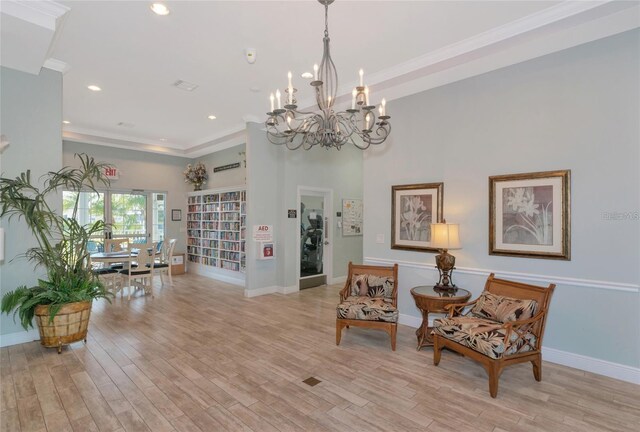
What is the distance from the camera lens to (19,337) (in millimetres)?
3715

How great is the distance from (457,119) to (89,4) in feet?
13.2

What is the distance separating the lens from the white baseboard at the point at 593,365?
296cm

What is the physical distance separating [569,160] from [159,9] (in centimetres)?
419

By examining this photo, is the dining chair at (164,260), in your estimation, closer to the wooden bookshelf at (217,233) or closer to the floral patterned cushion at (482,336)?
the wooden bookshelf at (217,233)

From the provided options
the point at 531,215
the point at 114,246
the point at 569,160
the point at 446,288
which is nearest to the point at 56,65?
the point at 114,246

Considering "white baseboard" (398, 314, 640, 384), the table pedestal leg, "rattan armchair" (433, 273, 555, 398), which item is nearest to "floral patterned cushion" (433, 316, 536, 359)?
"rattan armchair" (433, 273, 555, 398)

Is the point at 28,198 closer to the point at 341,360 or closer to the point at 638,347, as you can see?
the point at 341,360

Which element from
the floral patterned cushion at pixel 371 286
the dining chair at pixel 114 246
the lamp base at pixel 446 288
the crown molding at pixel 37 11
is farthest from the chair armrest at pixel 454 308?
the dining chair at pixel 114 246

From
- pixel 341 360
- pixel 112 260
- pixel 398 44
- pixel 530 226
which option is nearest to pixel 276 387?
pixel 341 360

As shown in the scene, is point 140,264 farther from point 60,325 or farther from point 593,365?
point 593,365

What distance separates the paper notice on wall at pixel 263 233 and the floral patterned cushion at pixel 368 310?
273cm

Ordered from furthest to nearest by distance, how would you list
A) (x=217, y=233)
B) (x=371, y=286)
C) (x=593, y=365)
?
1. (x=217, y=233)
2. (x=371, y=286)
3. (x=593, y=365)

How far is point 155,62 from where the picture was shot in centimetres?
393

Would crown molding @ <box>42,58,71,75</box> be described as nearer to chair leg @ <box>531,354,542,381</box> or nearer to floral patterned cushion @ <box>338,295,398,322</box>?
floral patterned cushion @ <box>338,295,398,322</box>
